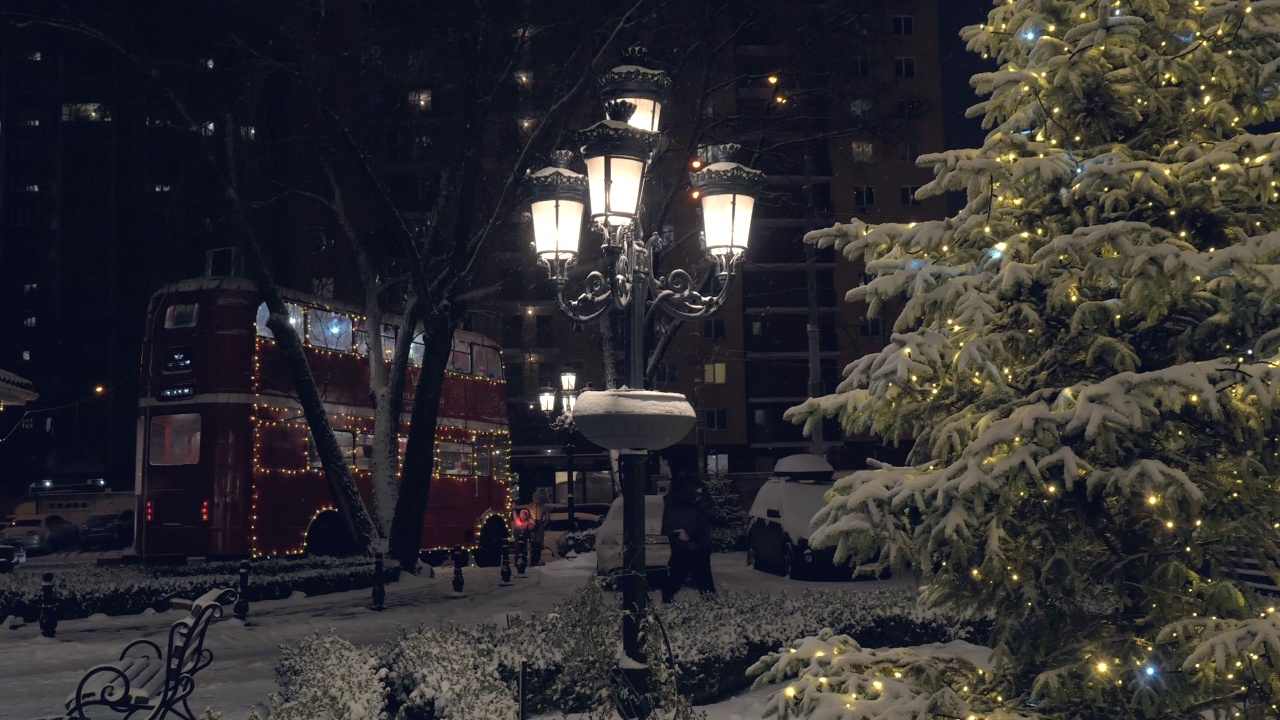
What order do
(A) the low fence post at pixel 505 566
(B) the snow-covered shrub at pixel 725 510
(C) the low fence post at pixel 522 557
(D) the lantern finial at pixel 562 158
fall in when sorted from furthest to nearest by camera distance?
(B) the snow-covered shrub at pixel 725 510, (C) the low fence post at pixel 522 557, (A) the low fence post at pixel 505 566, (D) the lantern finial at pixel 562 158

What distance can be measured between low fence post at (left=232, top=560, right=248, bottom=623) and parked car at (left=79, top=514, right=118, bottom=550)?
933 inches

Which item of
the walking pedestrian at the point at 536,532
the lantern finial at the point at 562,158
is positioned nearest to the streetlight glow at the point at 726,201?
the lantern finial at the point at 562,158

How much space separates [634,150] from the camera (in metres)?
6.87

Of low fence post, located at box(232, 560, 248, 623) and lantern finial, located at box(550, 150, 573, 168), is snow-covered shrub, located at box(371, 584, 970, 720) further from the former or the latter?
low fence post, located at box(232, 560, 248, 623)

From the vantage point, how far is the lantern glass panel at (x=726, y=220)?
24.3 ft

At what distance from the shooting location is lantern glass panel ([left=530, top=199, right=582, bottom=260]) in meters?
7.48

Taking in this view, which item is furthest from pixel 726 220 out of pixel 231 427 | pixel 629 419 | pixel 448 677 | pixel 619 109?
pixel 231 427

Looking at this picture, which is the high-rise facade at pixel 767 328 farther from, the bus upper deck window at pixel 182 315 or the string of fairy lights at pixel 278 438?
the bus upper deck window at pixel 182 315

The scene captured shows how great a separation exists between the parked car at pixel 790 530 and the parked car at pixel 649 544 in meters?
3.13

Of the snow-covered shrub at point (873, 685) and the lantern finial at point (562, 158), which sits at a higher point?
the lantern finial at point (562, 158)

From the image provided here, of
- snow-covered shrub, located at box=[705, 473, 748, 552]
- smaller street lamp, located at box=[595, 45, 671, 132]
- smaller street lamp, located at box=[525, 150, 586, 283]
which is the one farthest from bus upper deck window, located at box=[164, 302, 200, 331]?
snow-covered shrub, located at box=[705, 473, 748, 552]

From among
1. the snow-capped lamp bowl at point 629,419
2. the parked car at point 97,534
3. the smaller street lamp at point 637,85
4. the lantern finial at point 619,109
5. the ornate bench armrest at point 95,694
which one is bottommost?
the parked car at point 97,534

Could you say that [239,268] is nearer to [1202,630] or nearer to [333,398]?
[333,398]

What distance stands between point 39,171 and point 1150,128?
88.0m
